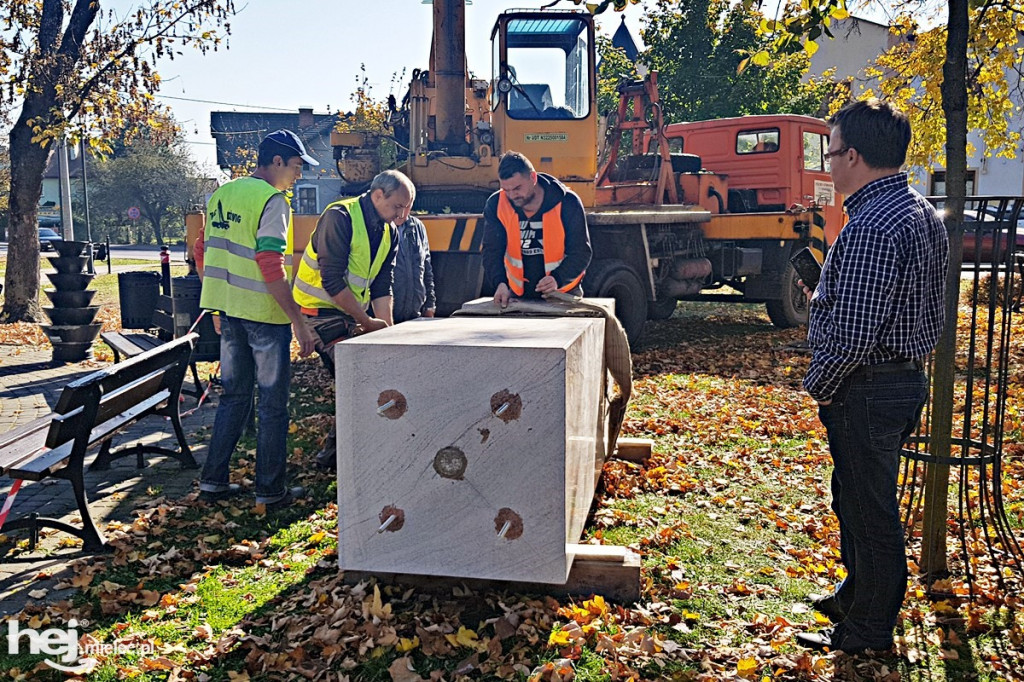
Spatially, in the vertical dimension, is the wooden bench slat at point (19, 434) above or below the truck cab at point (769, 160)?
below

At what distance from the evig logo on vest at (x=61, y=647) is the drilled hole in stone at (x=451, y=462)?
4.39ft

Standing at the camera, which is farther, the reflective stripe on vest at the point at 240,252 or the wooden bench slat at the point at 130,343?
the wooden bench slat at the point at 130,343

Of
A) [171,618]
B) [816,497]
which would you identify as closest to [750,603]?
[816,497]

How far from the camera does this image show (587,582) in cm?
417

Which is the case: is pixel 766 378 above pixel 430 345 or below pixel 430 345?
below

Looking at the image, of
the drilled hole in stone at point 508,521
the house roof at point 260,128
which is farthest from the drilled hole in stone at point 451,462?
the house roof at point 260,128

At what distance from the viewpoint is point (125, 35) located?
13.6m

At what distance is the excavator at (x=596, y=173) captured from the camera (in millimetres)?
11289

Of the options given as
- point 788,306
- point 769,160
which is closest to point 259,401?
point 788,306

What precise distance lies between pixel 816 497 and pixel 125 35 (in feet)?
39.7

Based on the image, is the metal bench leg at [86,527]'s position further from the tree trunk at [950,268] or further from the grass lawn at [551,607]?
the tree trunk at [950,268]

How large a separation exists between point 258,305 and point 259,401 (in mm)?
564

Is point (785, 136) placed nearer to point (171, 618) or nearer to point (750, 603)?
point (750, 603)

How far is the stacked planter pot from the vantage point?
11367mm
